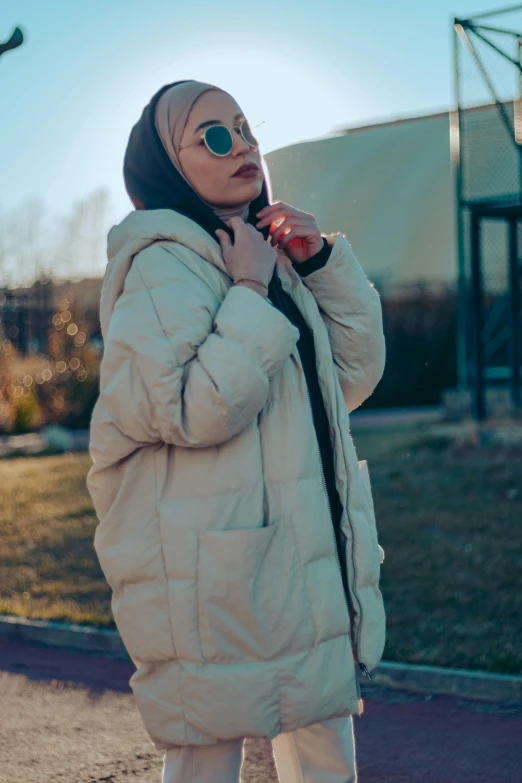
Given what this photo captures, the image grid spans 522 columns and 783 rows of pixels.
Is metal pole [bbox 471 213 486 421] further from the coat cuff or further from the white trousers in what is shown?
the white trousers

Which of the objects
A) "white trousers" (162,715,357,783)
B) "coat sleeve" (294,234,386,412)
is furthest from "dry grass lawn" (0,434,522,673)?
"coat sleeve" (294,234,386,412)

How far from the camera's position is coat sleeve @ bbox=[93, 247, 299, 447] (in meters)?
2.28

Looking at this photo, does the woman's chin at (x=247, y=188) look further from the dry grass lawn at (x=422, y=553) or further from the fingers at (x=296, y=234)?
the dry grass lawn at (x=422, y=553)

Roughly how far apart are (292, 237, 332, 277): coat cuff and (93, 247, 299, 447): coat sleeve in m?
0.34

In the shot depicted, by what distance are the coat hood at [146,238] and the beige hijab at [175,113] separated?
0.15m

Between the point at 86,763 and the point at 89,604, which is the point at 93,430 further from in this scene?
the point at 89,604

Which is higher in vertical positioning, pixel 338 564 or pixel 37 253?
pixel 37 253

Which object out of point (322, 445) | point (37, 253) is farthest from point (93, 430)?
point (37, 253)

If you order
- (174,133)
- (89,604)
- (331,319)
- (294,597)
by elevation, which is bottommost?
(89,604)

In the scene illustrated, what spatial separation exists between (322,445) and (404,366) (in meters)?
19.7

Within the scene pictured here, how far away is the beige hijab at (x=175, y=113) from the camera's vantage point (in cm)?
252

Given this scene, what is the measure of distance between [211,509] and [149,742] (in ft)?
7.43

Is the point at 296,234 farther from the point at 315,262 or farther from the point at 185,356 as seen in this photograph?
the point at 185,356

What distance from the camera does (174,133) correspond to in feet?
8.29
